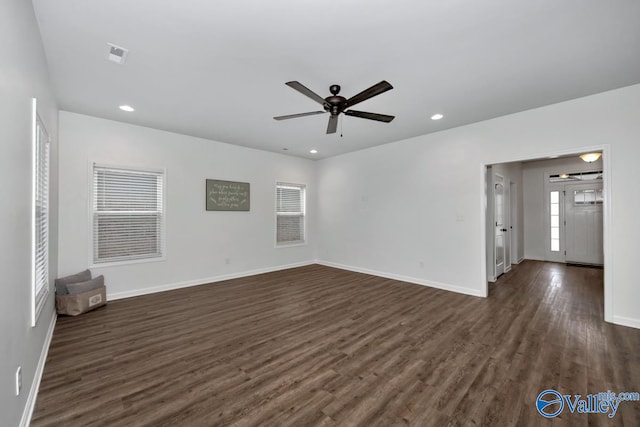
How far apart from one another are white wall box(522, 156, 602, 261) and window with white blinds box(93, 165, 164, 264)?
30.0 ft

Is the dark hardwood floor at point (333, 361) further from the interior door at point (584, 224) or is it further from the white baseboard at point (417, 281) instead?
Answer: the interior door at point (584, 224)

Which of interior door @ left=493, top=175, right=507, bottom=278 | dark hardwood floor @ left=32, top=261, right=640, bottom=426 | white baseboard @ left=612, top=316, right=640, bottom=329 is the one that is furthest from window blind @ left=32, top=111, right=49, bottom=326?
interior door @ left=493, top=175, right=507, bottom=278

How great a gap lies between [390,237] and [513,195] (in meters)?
3.97

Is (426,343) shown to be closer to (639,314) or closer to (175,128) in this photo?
(639,314)

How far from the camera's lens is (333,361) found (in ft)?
7.86

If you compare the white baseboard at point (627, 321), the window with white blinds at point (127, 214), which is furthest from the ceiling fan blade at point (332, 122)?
the white baseboard at point (627, 321)

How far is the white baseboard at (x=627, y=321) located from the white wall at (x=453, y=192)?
0.04 feet

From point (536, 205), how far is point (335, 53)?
783 centimetres

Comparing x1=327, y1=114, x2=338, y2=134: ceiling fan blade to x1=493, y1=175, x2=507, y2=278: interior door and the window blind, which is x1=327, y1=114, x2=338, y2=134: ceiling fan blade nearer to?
the window blind

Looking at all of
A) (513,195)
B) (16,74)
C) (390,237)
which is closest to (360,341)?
(390,237)

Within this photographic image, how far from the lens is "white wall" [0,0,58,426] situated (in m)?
1.37

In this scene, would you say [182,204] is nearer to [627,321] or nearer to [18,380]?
[18,380]

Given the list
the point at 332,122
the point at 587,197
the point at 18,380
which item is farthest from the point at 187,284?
the point at 587,197

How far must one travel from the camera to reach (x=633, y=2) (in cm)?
185
